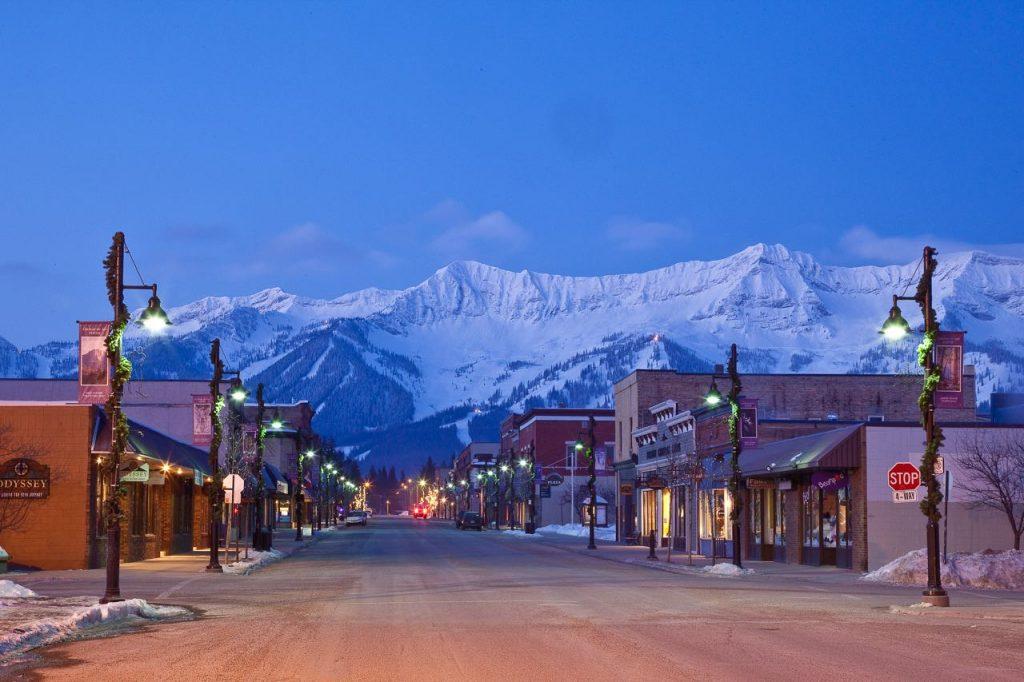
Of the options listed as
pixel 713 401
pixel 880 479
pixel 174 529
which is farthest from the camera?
pixel 174 529

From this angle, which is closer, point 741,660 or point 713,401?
point 741,660

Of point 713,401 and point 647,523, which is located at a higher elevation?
point 713,401

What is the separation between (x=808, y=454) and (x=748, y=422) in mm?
5098

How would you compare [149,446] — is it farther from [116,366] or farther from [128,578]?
[116,366]

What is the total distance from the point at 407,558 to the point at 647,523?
2531cm

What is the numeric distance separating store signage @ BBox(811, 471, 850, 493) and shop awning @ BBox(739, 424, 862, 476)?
712 millimetres

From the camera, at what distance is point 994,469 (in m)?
40.1

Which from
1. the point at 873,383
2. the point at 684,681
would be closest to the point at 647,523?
the point at 873,383

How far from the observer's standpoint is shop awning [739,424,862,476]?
42219 mm

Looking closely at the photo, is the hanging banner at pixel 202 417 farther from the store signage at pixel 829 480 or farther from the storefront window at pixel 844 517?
the storefront window at pixel 844 517

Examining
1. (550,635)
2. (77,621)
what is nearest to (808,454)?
(550,635)

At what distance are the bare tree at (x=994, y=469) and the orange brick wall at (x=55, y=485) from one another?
26.3m

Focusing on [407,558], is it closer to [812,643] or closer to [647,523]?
[647,523]

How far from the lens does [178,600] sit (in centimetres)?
2800
